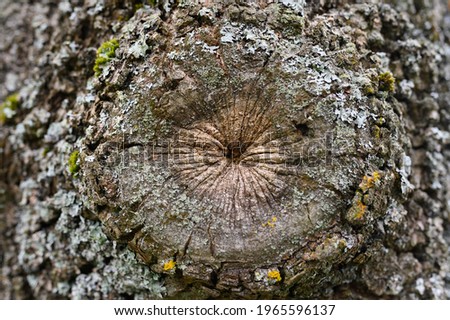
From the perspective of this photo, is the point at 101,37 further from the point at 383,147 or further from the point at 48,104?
the point at 383,147

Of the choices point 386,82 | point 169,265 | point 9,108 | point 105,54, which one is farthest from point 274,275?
point 9,108

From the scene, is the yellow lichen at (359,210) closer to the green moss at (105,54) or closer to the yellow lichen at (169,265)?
the yellow lichen at (169,265)

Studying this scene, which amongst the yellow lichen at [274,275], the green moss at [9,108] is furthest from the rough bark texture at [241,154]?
the green moss at [9,108]

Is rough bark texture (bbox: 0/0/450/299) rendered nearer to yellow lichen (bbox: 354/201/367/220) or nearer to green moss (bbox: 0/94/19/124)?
yellow lichen (bbox: 354/201/367/220)

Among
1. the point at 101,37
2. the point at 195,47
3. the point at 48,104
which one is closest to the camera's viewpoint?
the point at 195,47

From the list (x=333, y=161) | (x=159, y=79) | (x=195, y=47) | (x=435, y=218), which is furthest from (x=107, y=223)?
(x=435, y=218)

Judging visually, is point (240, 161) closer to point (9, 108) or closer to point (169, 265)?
point (169, 265)

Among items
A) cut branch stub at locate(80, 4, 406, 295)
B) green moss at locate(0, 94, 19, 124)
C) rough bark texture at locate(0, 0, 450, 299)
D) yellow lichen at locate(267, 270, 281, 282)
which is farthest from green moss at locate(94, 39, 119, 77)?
yellow lichen at locate(267, 270, 281, 282)
